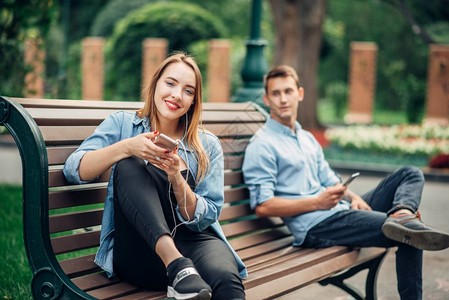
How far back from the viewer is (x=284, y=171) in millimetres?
3975

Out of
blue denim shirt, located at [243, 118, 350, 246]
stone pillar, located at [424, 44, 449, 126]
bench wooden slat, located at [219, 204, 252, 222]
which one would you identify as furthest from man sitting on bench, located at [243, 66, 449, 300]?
stone pillar, located at [424, 44, 449, 126]

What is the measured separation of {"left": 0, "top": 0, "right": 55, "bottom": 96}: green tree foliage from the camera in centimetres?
654

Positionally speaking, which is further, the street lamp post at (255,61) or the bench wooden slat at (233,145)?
the street lamp post at (255,61)

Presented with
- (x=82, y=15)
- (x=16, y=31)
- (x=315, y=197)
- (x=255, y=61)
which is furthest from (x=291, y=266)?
(x=82, y=15)

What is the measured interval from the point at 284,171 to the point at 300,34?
34.6 feet

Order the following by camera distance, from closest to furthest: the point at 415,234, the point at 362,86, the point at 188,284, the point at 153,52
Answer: the point at 188,284, the point at 415,234, the point at 362,86, the point at 153,52

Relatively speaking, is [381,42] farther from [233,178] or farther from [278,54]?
[233,178]

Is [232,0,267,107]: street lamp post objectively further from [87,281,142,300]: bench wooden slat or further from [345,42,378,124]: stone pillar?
[345,42,378,124]: stone pillar

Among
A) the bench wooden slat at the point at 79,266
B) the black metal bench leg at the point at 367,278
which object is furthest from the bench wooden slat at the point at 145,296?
the black metal bench leg at the point at 367,278

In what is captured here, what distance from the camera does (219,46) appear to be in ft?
53.7

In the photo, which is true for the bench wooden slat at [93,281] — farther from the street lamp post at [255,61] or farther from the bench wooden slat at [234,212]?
the street lamp post at [255,61]


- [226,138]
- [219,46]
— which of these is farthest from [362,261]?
[219,46]

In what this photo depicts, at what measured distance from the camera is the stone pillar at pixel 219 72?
1645 cm

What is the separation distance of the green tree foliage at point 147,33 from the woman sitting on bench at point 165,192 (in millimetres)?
15359
